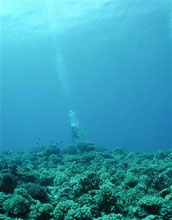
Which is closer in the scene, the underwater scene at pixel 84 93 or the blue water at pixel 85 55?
the underwater scene at pixel 84 93

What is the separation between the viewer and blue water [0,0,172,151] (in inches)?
1580

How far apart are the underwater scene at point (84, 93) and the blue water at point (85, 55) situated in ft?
0.71

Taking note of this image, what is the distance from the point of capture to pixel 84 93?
165 meters

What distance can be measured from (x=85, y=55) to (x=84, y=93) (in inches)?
3285

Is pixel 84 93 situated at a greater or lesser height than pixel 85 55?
greater

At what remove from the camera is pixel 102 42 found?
209ft

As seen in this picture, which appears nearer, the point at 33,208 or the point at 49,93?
the point at 33,208

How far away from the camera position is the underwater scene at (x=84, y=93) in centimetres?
618

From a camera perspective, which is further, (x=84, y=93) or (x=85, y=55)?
(x=84, y=93)

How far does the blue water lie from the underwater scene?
0.22 metres

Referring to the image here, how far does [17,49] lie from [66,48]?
15.0m

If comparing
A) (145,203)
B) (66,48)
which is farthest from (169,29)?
(145,203)

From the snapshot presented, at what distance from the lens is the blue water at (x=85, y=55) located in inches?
1580

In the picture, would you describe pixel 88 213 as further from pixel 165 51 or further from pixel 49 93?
pixel 49 93
